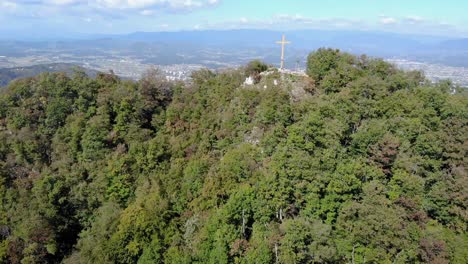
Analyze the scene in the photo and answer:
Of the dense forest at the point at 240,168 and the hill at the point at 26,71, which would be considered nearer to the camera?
the dense forest at the point at 240,168

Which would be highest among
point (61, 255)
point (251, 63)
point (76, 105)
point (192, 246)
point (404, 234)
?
point (251, 63)

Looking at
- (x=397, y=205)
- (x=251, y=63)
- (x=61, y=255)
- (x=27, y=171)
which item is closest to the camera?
(x=397, y=205)

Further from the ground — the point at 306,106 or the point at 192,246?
the point at 306,106

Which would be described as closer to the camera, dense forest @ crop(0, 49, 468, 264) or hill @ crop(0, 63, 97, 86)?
dense forest @ crop(0, 49, 468, 264)

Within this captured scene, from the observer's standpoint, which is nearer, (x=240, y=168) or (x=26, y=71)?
(x=240, y=168)

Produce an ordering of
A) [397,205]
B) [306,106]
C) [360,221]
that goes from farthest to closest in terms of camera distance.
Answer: [306,106] → [397,205] → [360,221]

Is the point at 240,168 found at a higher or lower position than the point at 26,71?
lower

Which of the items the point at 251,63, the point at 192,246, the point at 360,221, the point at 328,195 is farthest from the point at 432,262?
the point at 251,63

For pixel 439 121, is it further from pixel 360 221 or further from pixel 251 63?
pixel 251 63
